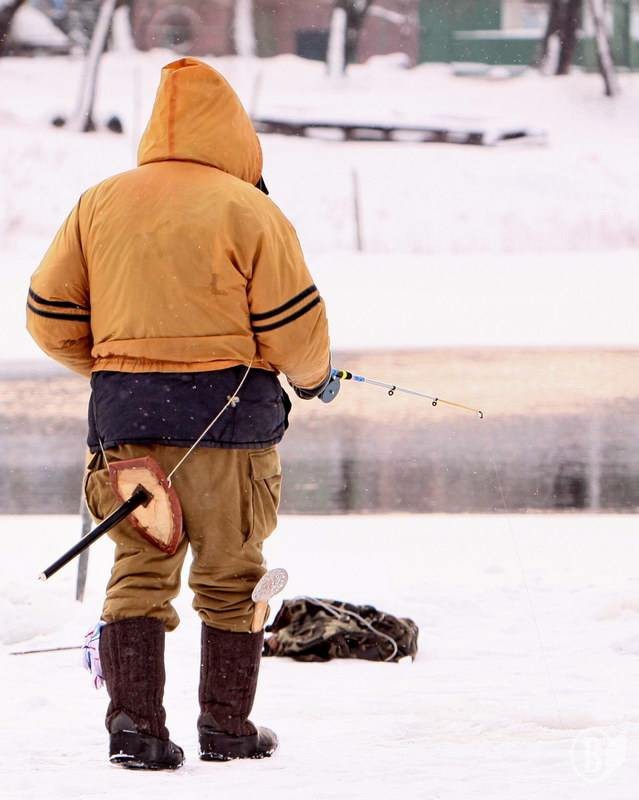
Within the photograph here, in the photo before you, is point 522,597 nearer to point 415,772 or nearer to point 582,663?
point 582,663

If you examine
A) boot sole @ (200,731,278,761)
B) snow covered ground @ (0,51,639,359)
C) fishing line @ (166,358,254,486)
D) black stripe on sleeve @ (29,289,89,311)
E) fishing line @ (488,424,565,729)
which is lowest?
snow covered ground @ (0,51,639,359)

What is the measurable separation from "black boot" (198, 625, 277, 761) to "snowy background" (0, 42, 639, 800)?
67mm

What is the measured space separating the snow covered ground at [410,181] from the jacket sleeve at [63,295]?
34.2ft

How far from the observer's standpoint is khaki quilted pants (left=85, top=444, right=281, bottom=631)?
290 centimetres

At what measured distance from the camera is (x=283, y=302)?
2.91 m

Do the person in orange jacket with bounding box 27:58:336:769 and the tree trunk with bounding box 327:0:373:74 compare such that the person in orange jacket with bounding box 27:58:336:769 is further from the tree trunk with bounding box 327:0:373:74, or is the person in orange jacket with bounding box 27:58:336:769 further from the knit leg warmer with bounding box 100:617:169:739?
the tree trunk with bounding box 327:0:373:74

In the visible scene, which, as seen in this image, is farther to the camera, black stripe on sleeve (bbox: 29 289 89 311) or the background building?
the background building

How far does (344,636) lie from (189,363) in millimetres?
1378

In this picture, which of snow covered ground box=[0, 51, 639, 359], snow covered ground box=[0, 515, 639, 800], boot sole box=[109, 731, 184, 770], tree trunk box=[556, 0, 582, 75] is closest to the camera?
snow covered ground box=[0, 515, 639, 800]

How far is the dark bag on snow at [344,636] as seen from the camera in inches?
156

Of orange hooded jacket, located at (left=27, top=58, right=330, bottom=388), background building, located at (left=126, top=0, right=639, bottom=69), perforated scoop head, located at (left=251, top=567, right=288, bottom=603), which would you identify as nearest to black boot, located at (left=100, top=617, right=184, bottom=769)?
perforated scoop head, located at (left=251, top=567, right=288, bottom=603)

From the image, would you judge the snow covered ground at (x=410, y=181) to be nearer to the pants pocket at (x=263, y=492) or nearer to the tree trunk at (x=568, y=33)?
the tree trunk at (x=568, y=33)

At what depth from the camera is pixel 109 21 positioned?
1399 centimetres

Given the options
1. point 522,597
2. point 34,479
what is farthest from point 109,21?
point 522,597
